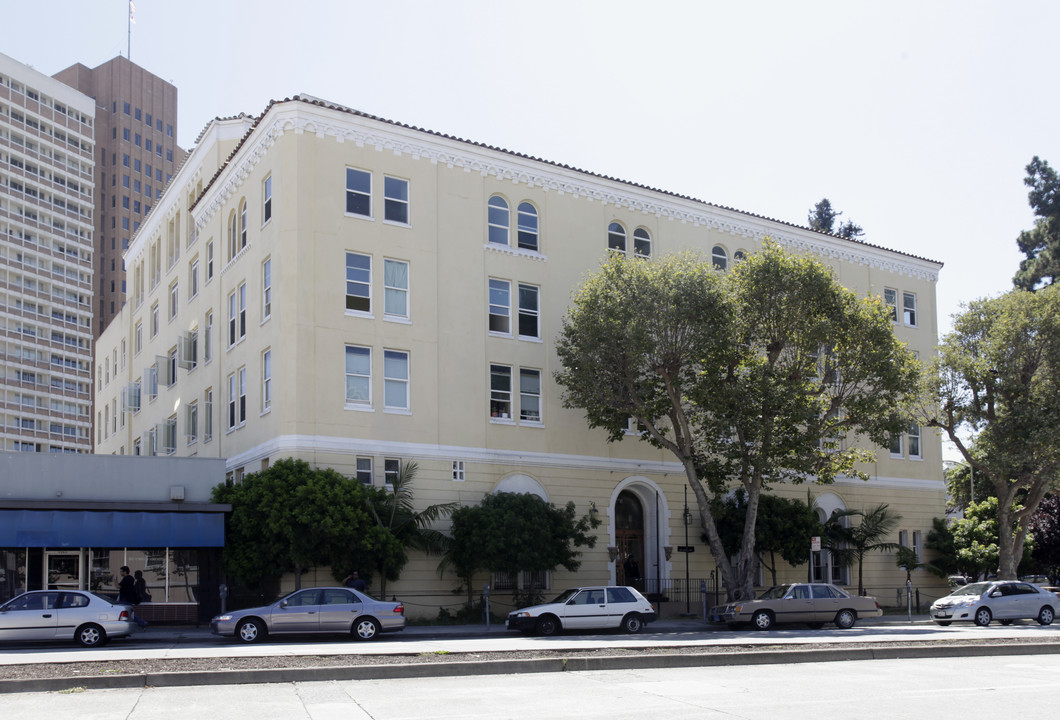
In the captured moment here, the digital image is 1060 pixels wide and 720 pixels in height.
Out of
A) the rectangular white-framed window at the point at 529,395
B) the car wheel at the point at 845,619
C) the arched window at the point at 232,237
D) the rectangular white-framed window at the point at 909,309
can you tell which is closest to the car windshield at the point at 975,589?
the car wheel at the point at 845,619

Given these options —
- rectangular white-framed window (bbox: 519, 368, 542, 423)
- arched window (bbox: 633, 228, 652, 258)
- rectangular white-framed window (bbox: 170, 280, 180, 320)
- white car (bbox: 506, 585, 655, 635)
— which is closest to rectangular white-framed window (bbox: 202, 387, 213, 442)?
rectangular white-framed window (bbox: 170, 280, 180, 320)

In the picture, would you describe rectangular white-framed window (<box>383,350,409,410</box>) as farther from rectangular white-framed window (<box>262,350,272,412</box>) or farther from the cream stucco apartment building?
rectangular white-framed window (<box>262,350,272,412</box>)

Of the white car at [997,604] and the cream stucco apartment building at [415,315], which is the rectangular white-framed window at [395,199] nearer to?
the cream stucco apartment building at [415,315]

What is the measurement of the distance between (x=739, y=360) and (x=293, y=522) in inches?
547

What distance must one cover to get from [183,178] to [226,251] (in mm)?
9069

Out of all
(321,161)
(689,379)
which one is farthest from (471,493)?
(321,161)

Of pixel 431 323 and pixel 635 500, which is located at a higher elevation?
pixel 431 323

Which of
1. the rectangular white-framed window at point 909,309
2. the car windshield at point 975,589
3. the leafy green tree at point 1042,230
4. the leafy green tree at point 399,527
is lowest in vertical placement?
the car windshield at point 975,589

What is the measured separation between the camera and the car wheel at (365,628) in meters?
24.5

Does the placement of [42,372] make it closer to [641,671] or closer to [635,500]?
[635,500]

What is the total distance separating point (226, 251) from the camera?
121 feet

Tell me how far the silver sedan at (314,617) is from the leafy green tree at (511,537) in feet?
17.9

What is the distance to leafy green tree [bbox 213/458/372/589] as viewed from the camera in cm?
2745

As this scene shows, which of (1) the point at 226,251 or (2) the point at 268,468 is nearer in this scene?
(2) the point at 268,468
